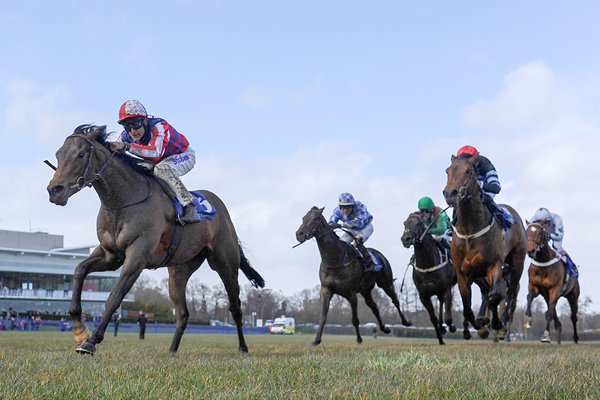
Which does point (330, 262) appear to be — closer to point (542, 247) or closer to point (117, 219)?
point (542, 247)

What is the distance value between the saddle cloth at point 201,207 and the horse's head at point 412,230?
17.4 ft

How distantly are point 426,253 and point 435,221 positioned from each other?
725 mm

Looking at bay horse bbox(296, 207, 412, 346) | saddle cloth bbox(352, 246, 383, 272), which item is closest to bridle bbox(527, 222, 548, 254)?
saddle cloth bbox(352, 246, 383, 272)

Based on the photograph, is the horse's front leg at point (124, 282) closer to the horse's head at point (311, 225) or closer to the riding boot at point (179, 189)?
the riding boot at point (179, 189)

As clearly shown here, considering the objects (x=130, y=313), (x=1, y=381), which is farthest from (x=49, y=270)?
(x=1, y=381)

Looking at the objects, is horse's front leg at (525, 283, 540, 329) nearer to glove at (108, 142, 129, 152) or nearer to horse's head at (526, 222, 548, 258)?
horse's head at (526, 222, 548, 258)

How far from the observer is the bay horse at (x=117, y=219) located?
318 inches

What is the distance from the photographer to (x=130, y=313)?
3044 inches

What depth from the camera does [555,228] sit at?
17.4 metres

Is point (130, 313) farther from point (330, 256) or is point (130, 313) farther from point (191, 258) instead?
point (191, 258)

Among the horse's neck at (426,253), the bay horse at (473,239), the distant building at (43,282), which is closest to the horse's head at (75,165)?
the bay horse at (473,239)

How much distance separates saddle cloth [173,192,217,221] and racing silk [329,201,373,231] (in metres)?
6.70

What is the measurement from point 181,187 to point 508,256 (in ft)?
20.0

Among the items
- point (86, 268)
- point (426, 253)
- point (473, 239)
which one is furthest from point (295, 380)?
point (426, 253)
